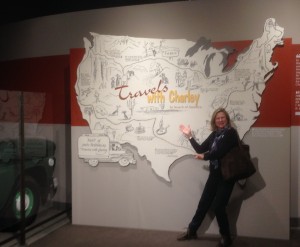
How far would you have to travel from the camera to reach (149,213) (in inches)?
181

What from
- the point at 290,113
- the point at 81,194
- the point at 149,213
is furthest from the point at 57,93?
the point at 290,113

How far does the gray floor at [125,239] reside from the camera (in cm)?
413

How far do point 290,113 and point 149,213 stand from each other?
214 centimetres

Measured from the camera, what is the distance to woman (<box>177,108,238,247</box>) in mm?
3879

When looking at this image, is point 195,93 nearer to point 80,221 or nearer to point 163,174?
point 163,174

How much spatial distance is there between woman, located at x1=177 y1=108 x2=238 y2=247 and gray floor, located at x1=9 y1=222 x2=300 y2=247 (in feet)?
0.53

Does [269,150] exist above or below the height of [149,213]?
above

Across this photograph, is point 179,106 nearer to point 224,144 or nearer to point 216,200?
point 224,144

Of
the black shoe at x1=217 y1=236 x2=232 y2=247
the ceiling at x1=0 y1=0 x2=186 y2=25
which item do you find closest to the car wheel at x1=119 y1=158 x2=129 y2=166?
the black shoe at x1=217 y1=236 x2=232 y2=247

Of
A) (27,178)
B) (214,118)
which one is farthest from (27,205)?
(214,118)

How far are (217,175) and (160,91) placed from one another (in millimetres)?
1257

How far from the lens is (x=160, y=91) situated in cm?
448

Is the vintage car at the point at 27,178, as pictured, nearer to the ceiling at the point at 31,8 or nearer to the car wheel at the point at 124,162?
the car wheel at the point at 124,162

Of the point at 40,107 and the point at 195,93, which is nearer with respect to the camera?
the point at 195,93
